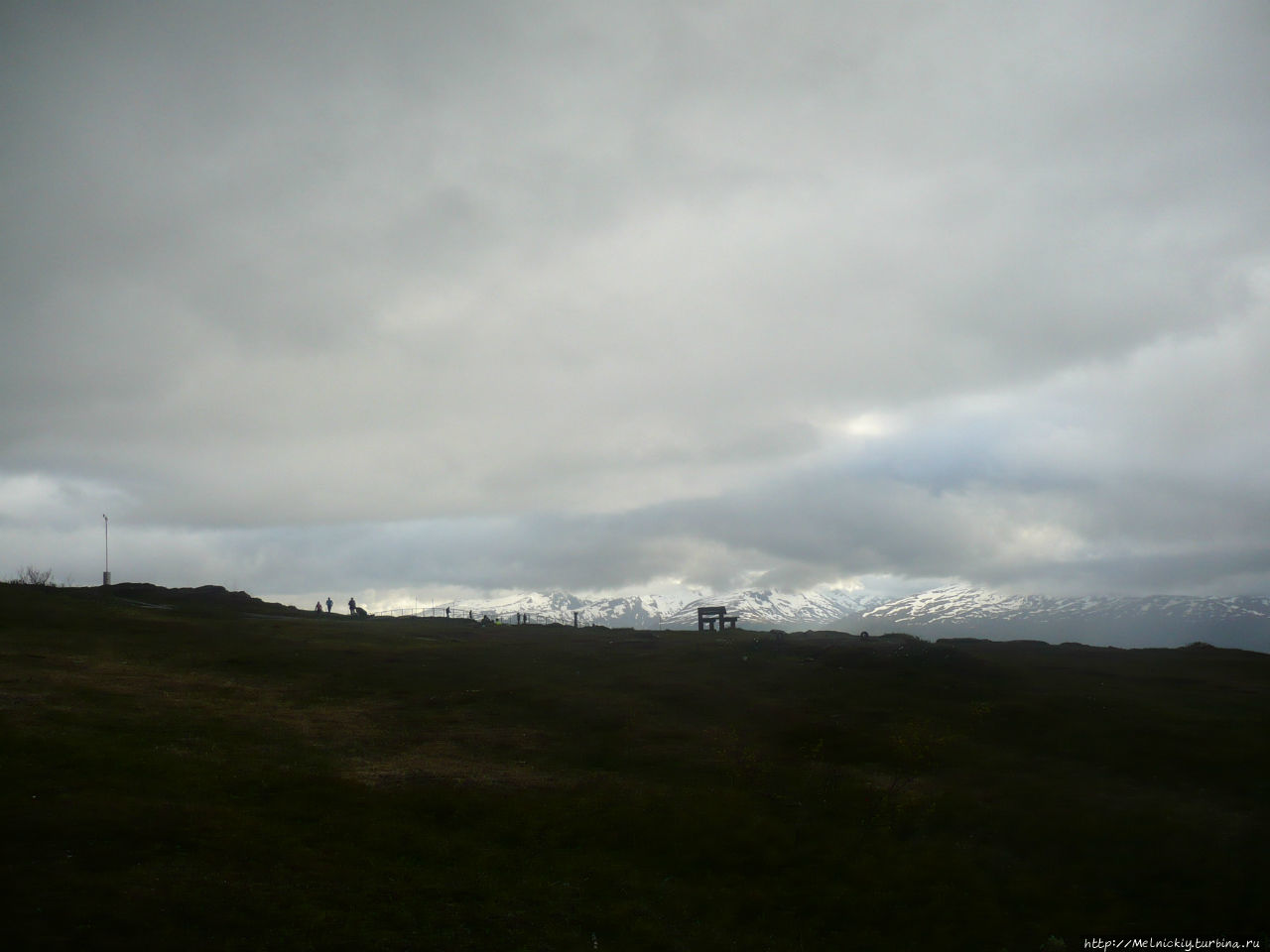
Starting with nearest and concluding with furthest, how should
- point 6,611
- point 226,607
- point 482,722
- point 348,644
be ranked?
1. point 482,722
2. point 6,611
3. point 348,644
4. point 226,607

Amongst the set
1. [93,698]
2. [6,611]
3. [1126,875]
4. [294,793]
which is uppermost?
[6,611]

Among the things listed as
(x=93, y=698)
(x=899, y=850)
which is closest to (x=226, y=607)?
(x=93, y=698)

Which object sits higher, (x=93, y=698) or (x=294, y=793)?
(x=93, y=698)

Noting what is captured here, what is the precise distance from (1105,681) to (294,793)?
1687 inches

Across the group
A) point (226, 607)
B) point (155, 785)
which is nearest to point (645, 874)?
point (155, 785)

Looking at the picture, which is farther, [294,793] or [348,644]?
[348,644]

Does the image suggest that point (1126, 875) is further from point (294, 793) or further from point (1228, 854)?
point (294, 793)

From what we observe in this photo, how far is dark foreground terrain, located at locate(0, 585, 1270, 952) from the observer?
24.2 meters

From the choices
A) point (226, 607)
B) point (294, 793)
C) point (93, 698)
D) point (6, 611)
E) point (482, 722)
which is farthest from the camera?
point (226, 607)

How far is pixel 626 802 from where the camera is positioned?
109 feet

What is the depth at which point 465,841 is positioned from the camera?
2916cm

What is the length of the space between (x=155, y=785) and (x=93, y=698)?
12449 millimetres

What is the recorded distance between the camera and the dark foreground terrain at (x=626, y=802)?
24.2 metres

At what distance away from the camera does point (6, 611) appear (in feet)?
181
